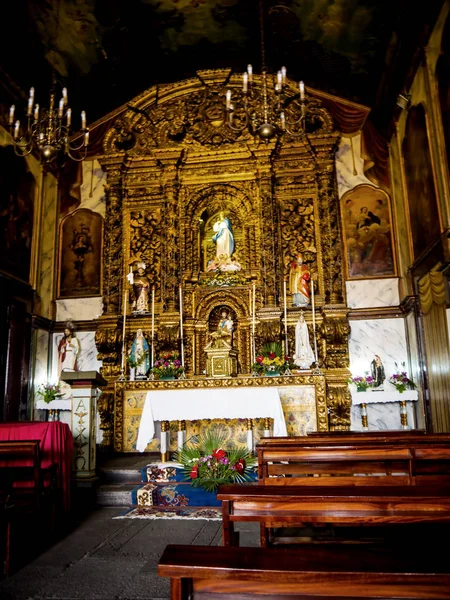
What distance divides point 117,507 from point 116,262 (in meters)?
6.34

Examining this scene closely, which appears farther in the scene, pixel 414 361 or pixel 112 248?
pixel 112 248

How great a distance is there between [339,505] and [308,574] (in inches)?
40.0

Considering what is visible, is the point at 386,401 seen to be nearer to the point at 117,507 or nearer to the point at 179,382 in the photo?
the point at 179,382

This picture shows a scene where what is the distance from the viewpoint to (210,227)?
40.1 feet

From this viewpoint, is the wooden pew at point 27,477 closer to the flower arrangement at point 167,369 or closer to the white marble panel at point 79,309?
the flower arrangement at point 167,369

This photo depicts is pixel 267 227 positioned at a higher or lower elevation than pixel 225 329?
higher

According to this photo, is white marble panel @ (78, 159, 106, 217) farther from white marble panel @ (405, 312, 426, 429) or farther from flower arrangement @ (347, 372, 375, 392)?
white marble panel @ (405, 312, 426, 429)

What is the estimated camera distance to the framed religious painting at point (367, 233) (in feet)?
35.6

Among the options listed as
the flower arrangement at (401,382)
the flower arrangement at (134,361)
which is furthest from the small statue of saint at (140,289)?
the flower arrangement at (401,382)

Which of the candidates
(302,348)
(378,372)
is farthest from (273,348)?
(378,372)

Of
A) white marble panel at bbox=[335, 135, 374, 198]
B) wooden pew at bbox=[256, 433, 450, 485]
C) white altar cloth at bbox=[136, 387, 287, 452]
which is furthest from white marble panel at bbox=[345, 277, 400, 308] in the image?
wooden pew at bbox=[256, 433, 450, 485]

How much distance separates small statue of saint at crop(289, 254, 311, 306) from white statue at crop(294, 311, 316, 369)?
70 centimetres

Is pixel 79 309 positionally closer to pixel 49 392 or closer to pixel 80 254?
pixel 80 254

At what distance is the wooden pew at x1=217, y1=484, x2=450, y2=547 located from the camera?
7.43ft
